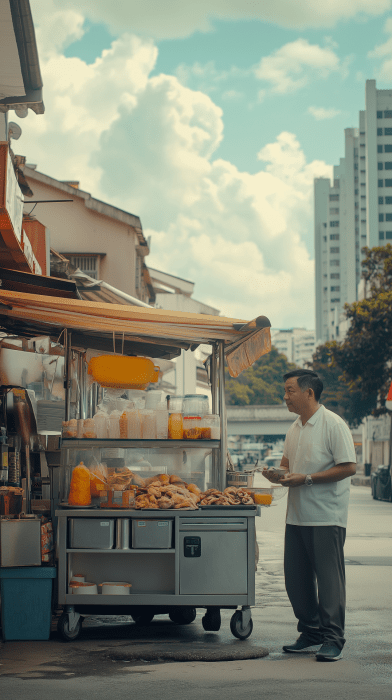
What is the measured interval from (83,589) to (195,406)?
6.02 feet

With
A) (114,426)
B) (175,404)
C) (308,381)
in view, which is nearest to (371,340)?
(175,404)

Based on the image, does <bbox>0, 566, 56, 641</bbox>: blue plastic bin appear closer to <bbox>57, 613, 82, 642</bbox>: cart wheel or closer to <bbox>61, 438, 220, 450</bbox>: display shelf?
<bbox>57, 613, 82, 642</bbox>: cart wheel

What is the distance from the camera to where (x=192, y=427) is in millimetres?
7504

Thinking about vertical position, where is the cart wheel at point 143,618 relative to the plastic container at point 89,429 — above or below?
below

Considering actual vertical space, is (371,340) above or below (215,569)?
above

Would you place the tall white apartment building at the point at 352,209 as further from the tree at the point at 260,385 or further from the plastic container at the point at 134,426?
the plastic container at the point at 134,426

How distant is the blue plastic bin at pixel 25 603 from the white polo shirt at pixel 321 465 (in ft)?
6.74

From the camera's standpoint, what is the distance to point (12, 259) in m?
10.8

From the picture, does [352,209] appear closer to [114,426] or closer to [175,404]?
[175,404]

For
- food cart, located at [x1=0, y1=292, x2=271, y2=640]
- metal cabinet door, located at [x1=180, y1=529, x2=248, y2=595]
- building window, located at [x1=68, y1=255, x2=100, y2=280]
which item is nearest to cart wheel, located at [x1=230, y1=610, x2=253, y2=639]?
food cart, located at [x1=0, y1=292, x2=271, y2=640]

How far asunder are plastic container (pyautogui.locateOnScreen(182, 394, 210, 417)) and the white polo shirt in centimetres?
115

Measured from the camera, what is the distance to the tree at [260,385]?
10619 centimetres

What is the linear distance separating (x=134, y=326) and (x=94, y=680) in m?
2.99

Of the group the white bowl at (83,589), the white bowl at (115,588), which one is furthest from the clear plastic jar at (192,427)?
the white bowl at (83,589)
